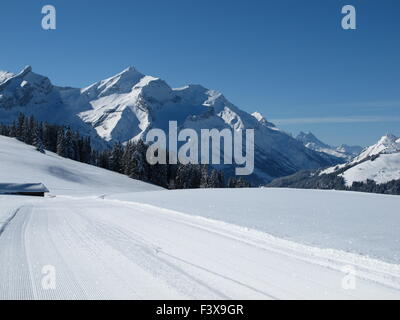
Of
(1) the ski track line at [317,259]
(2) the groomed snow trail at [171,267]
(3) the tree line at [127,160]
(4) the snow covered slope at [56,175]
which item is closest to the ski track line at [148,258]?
(2) the groomed snow trail at [171,267]

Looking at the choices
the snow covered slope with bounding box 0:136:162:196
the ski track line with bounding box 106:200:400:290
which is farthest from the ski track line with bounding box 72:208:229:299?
the snow covered slope with bounding box 0:136:162:196

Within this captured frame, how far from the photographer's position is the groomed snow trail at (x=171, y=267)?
665 cm

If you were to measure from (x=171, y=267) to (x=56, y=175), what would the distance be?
6850 cm

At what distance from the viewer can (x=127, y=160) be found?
94812mm

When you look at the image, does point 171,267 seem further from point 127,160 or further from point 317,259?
point 127,160

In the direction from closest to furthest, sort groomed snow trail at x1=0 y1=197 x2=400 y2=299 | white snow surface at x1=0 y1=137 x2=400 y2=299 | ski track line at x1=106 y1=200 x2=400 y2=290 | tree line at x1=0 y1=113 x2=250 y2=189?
groomed snow trail at x1=0 y1=197 x2=400 y2=299 → white snow surface at x1=0 y1=137 x2=400 y2=299 → ski track line at x1=106 y1=200 x2=400 y2=290 → tree line at x1=0 y1=113 x2=250 y2=189

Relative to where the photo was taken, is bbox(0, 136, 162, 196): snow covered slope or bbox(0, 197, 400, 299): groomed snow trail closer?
bbox(0, 197, 400, 299): groomed snow trail

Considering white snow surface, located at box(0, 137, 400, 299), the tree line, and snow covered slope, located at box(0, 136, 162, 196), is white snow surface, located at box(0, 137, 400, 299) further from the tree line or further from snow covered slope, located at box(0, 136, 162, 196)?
the tree line

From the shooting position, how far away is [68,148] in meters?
103

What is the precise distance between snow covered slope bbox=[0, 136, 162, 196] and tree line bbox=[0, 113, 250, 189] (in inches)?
346

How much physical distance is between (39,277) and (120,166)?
9770 centimetres

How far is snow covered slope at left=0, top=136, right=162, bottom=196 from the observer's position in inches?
2433
